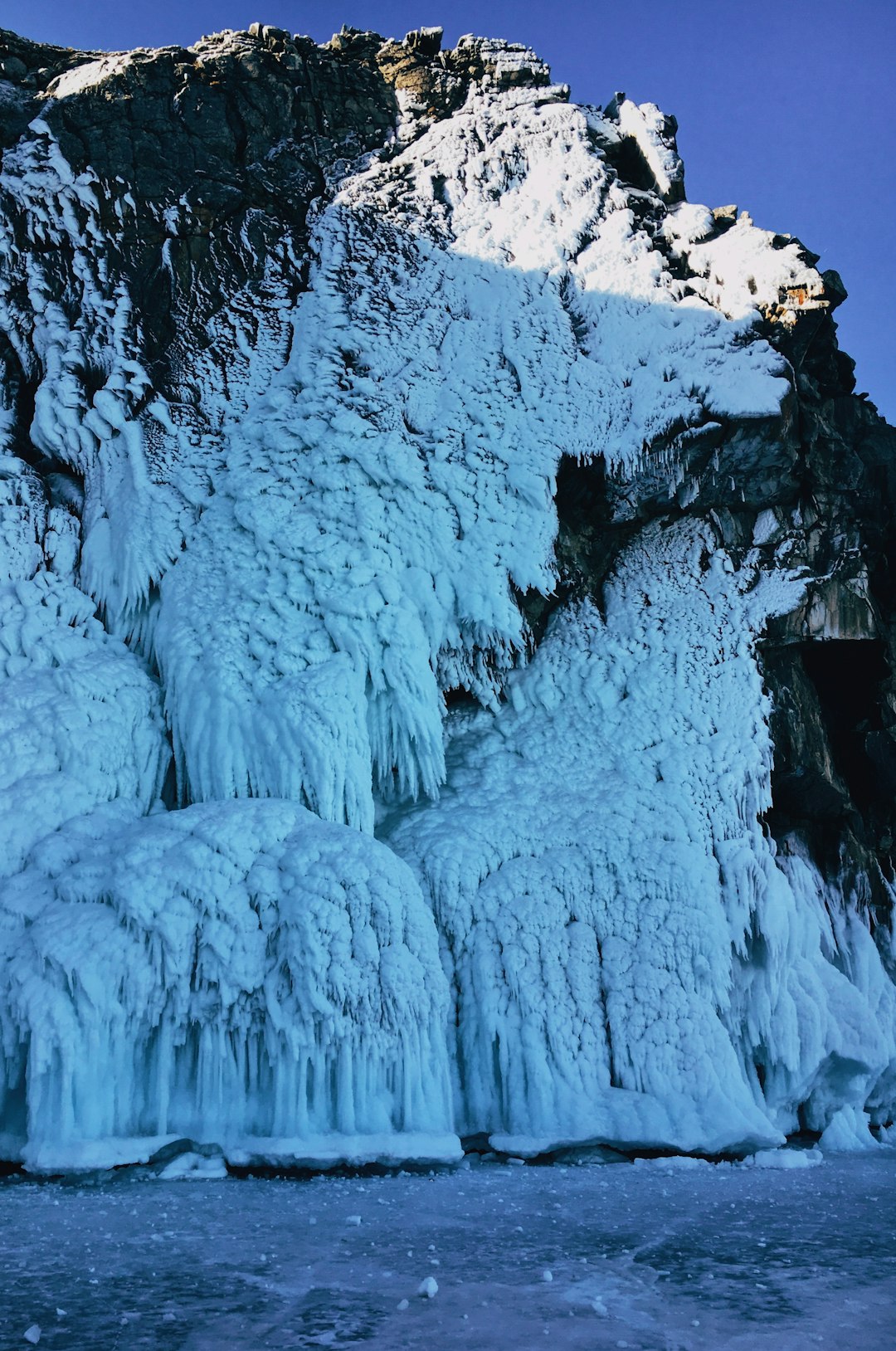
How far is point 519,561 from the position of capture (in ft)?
39.5

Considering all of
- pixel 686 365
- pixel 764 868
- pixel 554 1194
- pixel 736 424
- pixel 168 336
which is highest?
pixel 168 336

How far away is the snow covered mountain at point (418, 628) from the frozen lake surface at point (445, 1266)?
1772mm

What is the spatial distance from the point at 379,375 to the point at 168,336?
2.93m

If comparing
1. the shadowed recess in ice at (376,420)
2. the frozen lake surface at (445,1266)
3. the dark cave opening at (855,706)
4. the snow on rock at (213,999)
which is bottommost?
the frozen lake surface at (445,1266)

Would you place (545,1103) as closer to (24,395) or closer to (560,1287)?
(560,1287)

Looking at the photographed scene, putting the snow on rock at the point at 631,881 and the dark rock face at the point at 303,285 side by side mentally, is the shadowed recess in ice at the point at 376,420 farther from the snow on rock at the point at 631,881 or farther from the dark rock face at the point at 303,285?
the snow on rock at the point at 631,881

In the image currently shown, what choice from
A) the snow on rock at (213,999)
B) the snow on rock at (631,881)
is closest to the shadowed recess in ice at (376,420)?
the snow on rock at (631,881)

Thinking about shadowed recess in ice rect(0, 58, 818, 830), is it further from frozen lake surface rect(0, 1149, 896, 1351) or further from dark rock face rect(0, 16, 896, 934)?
frozen lake surface rect(0, 1149, 896, 1351)

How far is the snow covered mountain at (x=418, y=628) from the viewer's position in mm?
8555


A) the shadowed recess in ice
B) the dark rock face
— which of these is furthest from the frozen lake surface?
the dark rock face

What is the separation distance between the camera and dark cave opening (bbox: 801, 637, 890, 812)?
13930 mm

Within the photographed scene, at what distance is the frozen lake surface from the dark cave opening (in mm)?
7668

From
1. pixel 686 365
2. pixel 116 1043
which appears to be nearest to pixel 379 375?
pixel 686 365

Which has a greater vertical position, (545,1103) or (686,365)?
(686,365)
